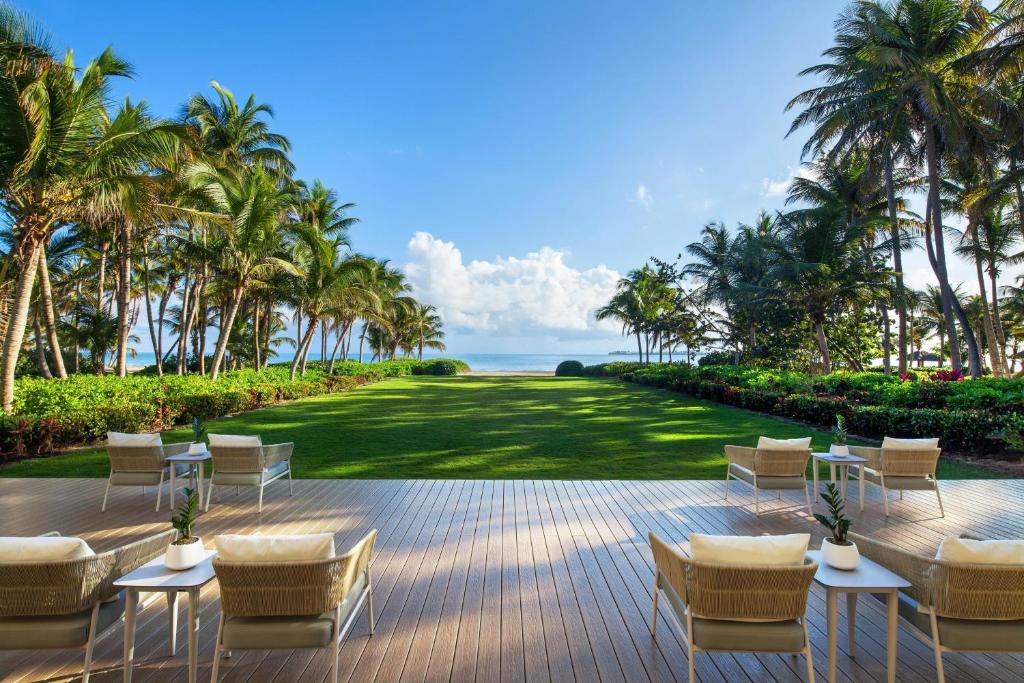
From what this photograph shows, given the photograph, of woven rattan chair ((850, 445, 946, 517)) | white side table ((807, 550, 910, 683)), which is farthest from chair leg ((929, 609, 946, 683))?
woven rattan chair ((850, 445, 946, 517))

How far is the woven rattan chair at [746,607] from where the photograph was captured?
2330mm

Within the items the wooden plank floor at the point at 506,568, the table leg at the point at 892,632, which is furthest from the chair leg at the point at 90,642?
the table leg at the point at 892,632

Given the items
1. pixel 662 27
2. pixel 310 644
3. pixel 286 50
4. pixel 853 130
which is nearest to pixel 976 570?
pixel 310 644

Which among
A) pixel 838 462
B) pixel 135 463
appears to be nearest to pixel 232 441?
pixel 135 463

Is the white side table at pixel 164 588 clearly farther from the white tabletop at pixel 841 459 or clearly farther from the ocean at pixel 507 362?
the ocean at pixel 507 362

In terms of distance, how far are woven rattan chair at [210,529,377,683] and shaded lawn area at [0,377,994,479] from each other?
4864 mm

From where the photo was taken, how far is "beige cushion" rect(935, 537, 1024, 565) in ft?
7.63

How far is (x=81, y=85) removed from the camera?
896 cm

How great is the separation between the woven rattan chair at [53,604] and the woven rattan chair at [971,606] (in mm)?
4010

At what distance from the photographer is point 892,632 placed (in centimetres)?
246

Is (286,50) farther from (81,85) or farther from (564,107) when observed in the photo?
(564,107)

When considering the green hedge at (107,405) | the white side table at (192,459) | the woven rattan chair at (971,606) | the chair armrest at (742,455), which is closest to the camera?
the woven rattan chair at (971,606)

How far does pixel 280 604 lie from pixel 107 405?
959 cm

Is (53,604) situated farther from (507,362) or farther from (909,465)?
(507,362)
